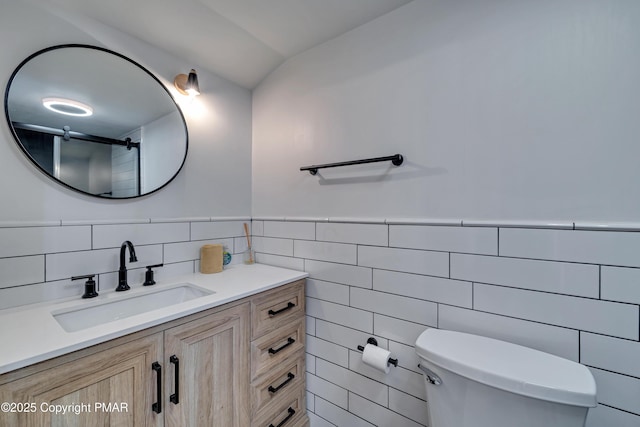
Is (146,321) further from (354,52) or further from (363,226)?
(354,52)

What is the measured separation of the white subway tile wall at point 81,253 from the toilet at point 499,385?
4.07 ft

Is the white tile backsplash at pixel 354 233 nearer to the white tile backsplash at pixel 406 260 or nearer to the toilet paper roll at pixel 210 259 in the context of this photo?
the white tile backsplash at pixel 406 260

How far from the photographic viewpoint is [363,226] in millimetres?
1252

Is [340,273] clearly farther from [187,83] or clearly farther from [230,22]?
[230,22]

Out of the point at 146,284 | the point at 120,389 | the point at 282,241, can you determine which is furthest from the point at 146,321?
the point at 282,241

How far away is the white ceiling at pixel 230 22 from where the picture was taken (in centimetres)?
111

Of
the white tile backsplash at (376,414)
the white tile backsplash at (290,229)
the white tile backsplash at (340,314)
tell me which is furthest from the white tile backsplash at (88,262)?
the white tile backsplash at (376,414)

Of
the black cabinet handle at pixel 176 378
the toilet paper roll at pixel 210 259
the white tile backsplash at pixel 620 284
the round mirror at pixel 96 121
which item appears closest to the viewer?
the white tile backsplash at pixel 620 284

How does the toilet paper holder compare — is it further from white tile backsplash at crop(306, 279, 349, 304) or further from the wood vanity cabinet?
the wood vanity cabinet

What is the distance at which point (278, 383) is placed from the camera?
4.17 ft

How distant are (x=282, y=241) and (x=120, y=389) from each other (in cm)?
95

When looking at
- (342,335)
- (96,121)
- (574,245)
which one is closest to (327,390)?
(342,335)

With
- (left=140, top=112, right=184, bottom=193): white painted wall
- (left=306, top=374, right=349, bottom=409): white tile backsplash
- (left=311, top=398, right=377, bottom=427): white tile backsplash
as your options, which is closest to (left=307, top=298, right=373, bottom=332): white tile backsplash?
(left=306, top=374, right=349, bottom=409): white tile backsplash

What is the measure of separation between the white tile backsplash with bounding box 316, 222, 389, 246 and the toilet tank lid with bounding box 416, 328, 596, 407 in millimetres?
446
